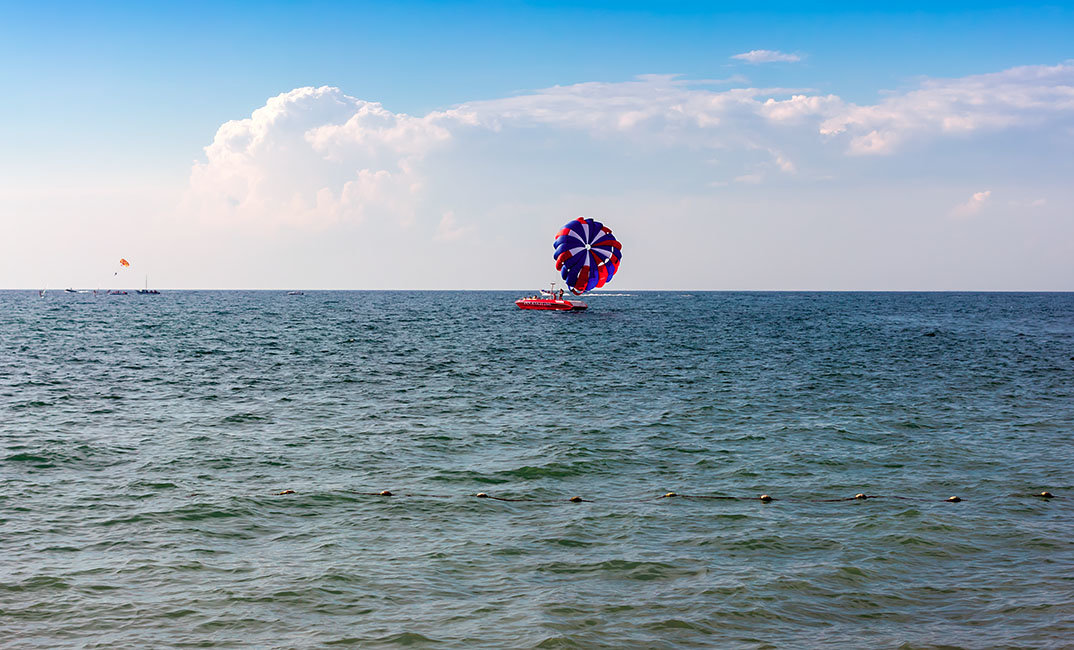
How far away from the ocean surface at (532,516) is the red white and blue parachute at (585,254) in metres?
55.8

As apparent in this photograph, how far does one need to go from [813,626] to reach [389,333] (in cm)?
8946

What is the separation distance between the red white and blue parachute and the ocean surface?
183 ft

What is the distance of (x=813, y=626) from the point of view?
1418cm

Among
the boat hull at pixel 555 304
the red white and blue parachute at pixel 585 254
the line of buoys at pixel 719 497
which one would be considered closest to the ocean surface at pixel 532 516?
the line of buoys at pixel 719 497

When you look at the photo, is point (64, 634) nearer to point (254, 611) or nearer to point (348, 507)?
point (254, 611)

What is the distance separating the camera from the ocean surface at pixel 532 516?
14250 millimetres

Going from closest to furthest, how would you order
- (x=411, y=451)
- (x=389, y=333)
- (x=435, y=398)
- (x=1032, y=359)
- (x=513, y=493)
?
(x=513, y=493) < (x=411, y=451) < (x=435, y=398) < (x=1032, y=359) < (x=389, y=333)

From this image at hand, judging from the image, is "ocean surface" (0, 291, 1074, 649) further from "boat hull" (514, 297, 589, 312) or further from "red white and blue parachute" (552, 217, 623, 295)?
"boat hull" (514, 297, 589, 312)

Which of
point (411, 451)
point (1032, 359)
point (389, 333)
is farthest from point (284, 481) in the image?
point (389, 333)

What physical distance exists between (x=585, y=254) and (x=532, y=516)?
269 ft

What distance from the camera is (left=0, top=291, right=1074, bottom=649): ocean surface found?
561 inches

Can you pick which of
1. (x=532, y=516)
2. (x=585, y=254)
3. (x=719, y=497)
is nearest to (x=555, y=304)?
(x=585, y=254)

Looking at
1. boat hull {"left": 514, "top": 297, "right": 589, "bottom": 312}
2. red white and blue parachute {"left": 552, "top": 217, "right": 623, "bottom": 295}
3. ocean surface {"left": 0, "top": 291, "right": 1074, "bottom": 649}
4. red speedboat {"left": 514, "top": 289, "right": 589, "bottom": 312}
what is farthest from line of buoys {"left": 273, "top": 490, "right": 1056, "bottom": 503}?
red speedboat {"left": 514, "top": 289, "right": 589, "bottom": 312}

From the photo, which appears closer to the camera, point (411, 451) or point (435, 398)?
point (411, 451)
